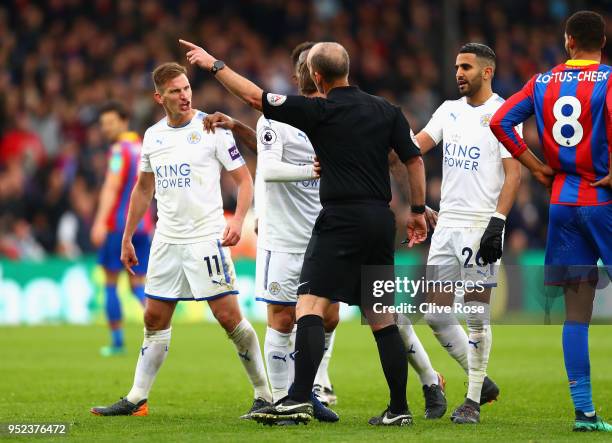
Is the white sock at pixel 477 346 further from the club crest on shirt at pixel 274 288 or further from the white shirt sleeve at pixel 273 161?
the white shirt sleeve at pixel 273 161

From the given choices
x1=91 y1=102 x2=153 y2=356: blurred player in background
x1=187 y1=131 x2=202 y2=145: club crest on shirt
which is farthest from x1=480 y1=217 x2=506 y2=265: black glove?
x1=91 y1=102 x2=153 y2=356: blurred player in background

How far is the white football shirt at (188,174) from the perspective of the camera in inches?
328

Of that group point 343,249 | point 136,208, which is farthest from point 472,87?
point 136,208

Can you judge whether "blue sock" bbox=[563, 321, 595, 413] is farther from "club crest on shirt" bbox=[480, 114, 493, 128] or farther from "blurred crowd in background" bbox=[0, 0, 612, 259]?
"blurred crowd in background" bbox=[0, 0, 612, 259]

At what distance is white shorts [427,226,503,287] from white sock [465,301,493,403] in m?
0.21

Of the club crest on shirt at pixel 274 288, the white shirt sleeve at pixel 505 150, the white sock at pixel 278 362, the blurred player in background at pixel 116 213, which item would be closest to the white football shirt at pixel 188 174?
the club crest on shirt at pixel 274 288

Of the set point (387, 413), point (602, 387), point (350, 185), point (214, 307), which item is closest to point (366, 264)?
point (350, 185)

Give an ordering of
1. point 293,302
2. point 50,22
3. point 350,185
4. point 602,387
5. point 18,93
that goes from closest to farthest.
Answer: point 350,185, point 293,302, point 602,387, point 18,93, point 50,22

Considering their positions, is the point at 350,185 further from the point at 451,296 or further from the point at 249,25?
the point at 249,25

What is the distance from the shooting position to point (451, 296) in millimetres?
8398

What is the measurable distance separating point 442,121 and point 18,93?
1505 cm

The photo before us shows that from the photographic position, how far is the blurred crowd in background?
19812mm

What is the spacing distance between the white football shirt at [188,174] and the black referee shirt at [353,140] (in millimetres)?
1290

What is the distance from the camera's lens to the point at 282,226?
840 centimetres
